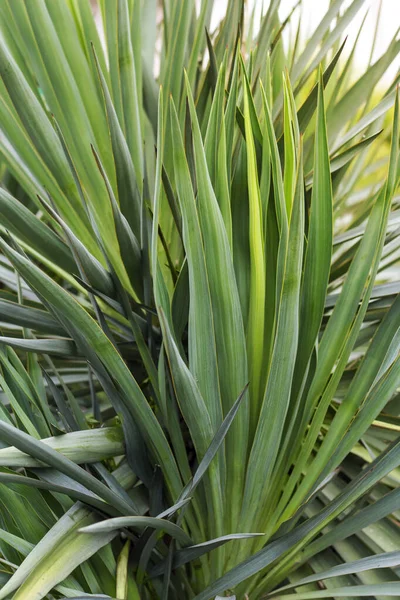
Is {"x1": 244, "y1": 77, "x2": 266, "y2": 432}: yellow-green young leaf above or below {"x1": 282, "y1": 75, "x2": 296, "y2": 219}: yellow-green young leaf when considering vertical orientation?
below

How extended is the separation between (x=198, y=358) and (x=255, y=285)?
8 centimetres

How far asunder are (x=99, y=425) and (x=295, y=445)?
0.68ft

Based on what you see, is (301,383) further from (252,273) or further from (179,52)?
Result: (179,52)

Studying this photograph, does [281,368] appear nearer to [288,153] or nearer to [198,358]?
[198,358]

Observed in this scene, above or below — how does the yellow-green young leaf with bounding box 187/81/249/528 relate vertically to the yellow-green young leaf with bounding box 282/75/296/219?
below

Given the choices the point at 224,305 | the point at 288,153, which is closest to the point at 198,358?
the point at 224,305

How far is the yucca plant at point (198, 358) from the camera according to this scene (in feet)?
1.45

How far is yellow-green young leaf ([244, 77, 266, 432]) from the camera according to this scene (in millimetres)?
462

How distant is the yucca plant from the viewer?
441mm

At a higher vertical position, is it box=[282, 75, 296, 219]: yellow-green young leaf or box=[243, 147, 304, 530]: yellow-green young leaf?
box=[282, 75, 296, 219]: yellow-green young leaf

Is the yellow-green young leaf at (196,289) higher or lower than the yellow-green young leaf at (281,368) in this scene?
higher

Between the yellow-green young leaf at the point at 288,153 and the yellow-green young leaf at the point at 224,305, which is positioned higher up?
the yellow-green young leaf at the point at 288,153

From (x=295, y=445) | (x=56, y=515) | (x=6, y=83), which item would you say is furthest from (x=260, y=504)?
(x=6, y=83)

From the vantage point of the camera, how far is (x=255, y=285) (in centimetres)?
48
